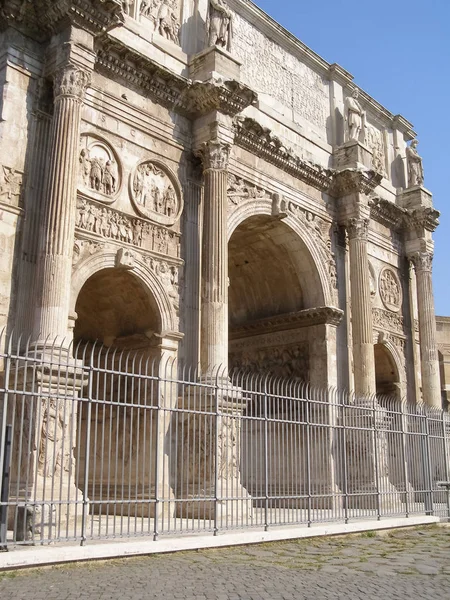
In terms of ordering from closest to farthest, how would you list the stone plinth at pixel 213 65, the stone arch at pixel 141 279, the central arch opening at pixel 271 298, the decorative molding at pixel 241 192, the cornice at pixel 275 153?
the stone arch at pixel 141 279, the stone plinth at pixel 213 65, the decorative molding at pixel 241 192, the cornice at pixel 275 153, the central arch opening at pixel 271 298

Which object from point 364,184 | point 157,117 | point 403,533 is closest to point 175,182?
point 157,117

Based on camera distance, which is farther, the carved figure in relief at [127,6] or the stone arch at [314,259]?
the stone arch at [314,259]

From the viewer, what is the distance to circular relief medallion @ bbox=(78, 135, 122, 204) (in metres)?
11.8

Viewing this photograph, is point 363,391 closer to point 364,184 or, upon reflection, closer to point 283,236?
point 283,236

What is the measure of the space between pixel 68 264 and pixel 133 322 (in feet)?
9.80

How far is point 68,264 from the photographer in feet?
34.0

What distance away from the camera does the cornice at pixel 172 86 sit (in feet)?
40.8

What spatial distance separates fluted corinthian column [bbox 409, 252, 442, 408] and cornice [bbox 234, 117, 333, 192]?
14.6 ft

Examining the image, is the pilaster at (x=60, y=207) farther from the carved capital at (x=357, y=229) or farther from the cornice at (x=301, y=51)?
the carved capital at (x=357, y=229)

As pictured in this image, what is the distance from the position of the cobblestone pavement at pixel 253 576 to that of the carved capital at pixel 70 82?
23.0ft

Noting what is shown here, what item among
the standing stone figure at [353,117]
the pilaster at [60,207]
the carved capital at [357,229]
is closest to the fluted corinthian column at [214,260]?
the pilaster at [60,207]

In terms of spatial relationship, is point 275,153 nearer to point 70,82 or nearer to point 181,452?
point 70,82

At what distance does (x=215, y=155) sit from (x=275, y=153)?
108 inches

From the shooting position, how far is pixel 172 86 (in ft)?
44.2
